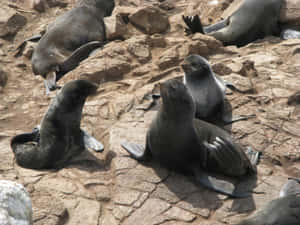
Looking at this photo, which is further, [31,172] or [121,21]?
[121,21]

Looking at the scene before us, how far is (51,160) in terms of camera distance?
16.0 ft

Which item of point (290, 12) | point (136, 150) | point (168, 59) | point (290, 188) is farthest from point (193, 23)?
point (290, 188)

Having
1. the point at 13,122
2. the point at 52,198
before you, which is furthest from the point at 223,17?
the point at 52,198

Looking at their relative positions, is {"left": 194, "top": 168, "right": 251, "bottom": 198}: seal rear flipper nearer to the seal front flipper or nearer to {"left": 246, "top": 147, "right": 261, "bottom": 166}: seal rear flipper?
{"left": 246, "top": 147, "right": 261, "bottom": 166}: seal rear flipper

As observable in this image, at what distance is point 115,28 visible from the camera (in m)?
8.79

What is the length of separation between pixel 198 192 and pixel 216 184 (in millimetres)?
196

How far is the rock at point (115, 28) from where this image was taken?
28.8 feet

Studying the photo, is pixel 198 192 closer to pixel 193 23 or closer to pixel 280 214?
pixel 280 214

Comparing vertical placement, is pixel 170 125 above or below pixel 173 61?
above

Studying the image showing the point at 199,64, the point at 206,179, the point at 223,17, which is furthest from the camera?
the point at 223,17

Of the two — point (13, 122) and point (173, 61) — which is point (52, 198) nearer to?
point (13, 122)

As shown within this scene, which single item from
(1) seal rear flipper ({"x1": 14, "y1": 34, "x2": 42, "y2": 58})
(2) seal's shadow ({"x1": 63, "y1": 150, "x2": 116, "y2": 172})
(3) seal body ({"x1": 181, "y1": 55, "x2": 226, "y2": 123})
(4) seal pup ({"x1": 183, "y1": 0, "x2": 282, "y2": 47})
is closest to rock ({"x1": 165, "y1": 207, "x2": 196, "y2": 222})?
(2) seal's shadow ({"x1": 63, "y1": 150, "x2": 116, "y2": 172})

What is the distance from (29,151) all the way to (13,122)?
1497 millimetres

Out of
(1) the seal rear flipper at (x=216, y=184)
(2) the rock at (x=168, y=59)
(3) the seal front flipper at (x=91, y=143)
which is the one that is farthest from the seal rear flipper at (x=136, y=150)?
(2) the rock at (x=168, y=59)
